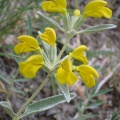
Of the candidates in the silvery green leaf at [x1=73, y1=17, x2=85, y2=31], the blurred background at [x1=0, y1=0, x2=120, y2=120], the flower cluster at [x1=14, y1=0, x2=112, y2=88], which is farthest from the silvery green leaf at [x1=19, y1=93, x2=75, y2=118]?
the blurred background at [x1=0, y1=0, x2=120, y2=120]

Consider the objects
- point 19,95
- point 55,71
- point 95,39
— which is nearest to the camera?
point 55,71

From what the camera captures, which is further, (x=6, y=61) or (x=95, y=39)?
(x=95, y=39)

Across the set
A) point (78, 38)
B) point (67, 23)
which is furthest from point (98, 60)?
point (67, 23)

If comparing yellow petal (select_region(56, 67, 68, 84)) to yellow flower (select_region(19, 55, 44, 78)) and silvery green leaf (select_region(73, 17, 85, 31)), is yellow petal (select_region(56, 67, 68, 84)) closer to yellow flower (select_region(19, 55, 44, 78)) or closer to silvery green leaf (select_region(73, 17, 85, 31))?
yellow flower (select_region(19, 55, 44, 78))

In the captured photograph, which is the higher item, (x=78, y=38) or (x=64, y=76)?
(x=64, y=76)

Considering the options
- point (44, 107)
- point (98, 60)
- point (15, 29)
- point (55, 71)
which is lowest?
point (98, 60)

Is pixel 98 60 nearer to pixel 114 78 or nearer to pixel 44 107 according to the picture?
pixel 114 78

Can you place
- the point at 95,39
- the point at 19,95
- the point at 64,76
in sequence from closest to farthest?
1. the point at 64,76
2. the point at 19,95
3. the point at 95,39
